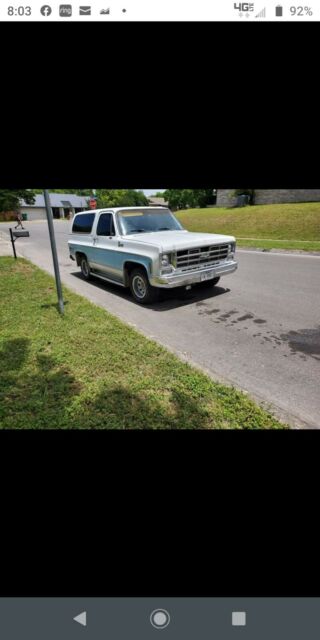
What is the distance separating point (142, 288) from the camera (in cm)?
575

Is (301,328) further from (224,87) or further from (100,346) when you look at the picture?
(224,87)

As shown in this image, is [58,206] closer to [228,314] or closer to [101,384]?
[228,314]

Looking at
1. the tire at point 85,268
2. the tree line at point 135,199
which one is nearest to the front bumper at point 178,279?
the tire at point 85,268

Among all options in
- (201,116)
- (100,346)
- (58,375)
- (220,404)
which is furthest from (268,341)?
(201,116)

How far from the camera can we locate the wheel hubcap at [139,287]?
569 centimetres

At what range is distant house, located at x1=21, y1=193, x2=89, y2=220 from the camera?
53169 mm

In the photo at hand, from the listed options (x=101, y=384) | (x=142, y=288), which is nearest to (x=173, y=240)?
(x=142, y=288)

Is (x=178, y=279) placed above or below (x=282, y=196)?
below

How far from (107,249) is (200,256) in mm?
2043

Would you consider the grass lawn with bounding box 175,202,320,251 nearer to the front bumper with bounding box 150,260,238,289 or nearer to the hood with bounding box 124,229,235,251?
the hood with bounding box 124,229,235,251

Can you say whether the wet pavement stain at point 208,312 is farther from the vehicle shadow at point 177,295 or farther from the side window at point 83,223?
the side window at point 83,223

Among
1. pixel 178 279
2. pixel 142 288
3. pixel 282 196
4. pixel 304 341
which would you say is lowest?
pixel 304 341

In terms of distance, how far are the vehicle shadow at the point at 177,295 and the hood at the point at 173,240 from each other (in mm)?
1140

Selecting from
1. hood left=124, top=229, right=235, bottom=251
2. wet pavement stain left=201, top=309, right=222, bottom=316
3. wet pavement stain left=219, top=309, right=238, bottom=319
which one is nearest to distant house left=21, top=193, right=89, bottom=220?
hood left=124, top=229, right=235, bottom=251
